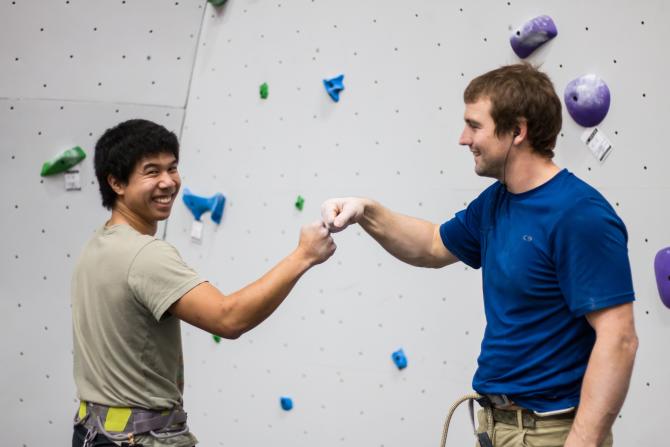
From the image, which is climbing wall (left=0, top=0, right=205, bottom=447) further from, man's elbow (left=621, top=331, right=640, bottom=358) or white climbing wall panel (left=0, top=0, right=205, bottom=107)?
man's elbow (left=621, top=331, right=640, bottom=358)

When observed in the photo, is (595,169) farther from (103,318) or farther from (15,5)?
(15,5)

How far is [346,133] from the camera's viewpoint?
2.94m

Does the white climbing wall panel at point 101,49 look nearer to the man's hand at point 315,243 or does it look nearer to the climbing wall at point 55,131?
the climbing wall at point 55,131

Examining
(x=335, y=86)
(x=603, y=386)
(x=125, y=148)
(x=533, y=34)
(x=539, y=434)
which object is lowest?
(x=539, y=434)

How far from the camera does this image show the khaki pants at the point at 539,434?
5.21 feet

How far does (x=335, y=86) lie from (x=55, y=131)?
1.23 metres

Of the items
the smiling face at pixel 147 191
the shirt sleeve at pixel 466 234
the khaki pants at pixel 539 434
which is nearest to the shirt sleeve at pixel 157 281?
the smiling face at pixel 147 191

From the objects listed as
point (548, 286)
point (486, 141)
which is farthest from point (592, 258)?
point (486, 141)

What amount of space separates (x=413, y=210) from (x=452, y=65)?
0.50 metres

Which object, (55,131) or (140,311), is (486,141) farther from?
(55,131)

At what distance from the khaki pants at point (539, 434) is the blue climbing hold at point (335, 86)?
157 centimetres

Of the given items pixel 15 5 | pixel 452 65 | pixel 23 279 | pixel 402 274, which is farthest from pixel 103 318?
pixel 15 5

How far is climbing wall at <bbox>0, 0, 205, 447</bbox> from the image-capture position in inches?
131

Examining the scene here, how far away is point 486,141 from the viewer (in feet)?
5.53
